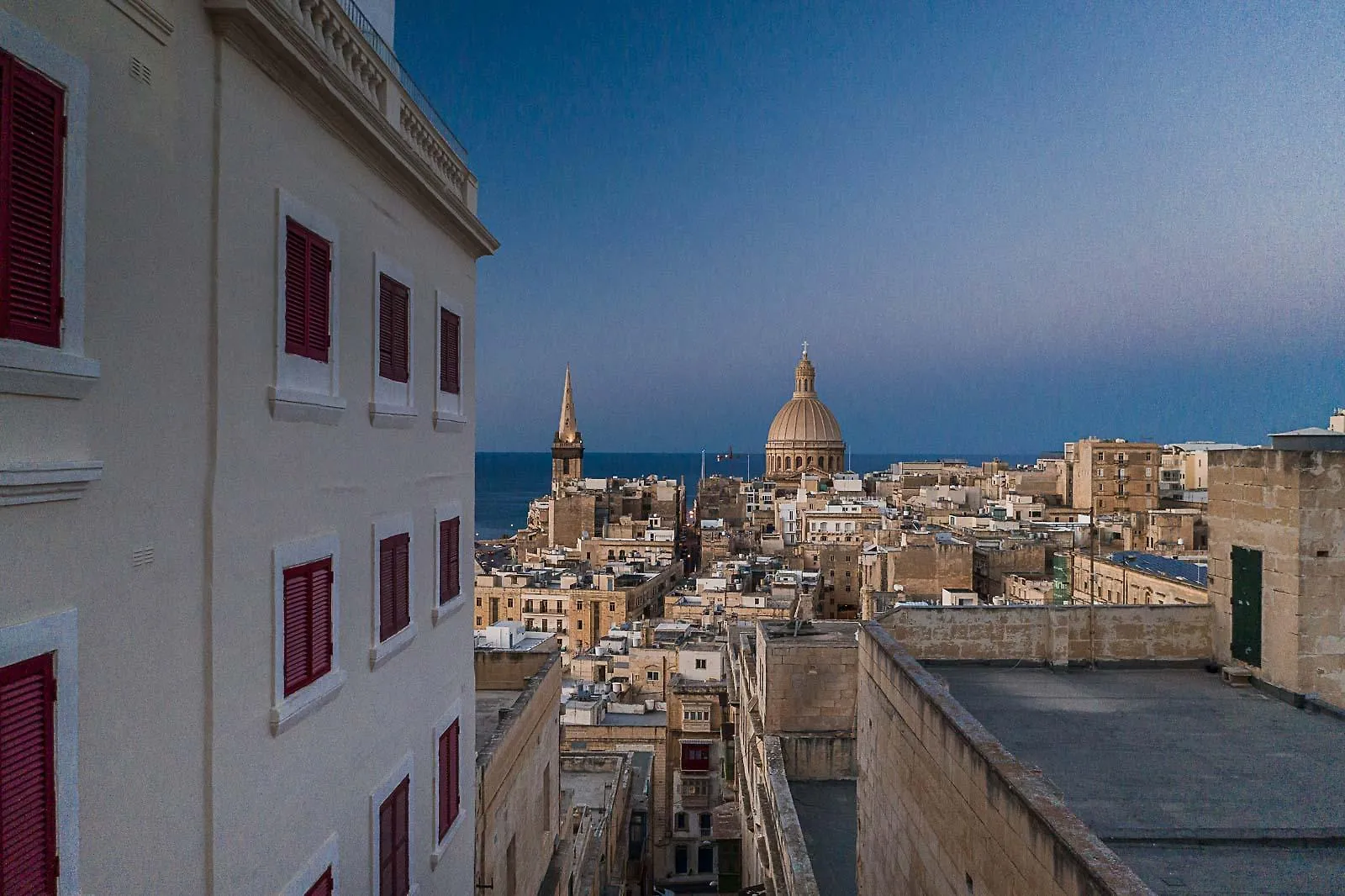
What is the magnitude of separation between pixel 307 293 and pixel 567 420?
132 m

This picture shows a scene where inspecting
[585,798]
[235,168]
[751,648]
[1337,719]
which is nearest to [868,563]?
[751,648]

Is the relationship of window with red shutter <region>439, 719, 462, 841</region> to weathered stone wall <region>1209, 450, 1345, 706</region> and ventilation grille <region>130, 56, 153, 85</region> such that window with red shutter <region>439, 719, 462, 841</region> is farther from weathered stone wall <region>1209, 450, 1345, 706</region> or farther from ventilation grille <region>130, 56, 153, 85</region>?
weathered stone wall <region>1209, 450, 1345, 706</region>

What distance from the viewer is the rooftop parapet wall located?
9.51 meters

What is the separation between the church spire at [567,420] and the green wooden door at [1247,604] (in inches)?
4989

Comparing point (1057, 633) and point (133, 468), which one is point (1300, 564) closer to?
point (1057, 633)

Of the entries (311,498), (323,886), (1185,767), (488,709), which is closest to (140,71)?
(311,498)

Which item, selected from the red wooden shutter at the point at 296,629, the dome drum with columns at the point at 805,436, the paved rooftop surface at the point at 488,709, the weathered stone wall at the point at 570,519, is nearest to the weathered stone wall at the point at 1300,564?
the red wooden shutter at the point at 296,629

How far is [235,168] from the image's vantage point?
14.4ft

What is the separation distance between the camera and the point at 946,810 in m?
6.18

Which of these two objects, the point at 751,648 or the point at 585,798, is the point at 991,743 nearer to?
the point at 585,798

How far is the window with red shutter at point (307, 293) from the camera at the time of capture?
16.5ft

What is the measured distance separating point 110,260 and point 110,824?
2.30 m

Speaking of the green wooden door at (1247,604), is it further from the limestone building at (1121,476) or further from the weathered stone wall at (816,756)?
the limestone building at (1121,476)

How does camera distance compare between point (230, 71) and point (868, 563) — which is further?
point (868, 563)
